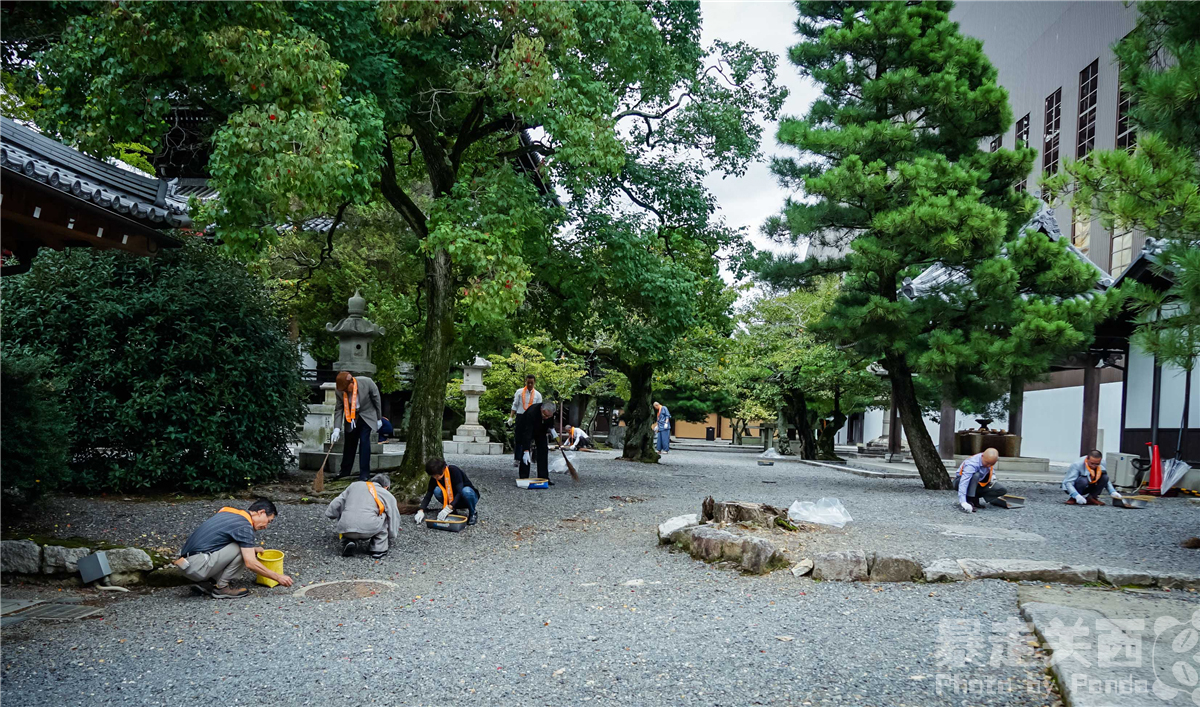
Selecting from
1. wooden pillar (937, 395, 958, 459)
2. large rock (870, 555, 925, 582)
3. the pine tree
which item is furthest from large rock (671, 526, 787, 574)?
wooden pillar (937, 395, 958, 459)

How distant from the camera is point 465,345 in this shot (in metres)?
13.6

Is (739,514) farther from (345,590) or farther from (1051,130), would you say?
(1051,130)

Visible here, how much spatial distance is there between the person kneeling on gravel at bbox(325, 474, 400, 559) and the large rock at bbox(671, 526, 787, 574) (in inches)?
105

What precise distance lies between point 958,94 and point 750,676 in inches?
416

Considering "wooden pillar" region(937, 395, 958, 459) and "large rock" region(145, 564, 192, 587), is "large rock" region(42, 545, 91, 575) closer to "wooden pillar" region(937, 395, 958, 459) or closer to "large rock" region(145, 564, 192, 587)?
"large rock" region(145, 564, 192, 587)

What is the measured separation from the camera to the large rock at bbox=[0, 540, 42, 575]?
5.85 meters

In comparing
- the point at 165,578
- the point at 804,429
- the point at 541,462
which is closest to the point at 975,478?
the point at 541,462

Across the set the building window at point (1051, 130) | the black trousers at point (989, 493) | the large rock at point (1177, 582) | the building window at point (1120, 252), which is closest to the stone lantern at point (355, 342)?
the black trousers at point (989, 493)

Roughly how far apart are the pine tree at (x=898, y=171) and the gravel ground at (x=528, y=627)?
4.24 metres

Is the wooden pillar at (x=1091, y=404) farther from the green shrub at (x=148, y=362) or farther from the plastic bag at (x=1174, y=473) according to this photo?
the green shrub at (x=148, y=362)

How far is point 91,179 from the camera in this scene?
683 cm

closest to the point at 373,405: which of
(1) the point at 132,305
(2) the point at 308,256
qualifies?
(1) the point at 132,305

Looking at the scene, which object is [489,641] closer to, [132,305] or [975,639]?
[975,639]

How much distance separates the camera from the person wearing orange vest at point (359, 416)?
32.1 ft
